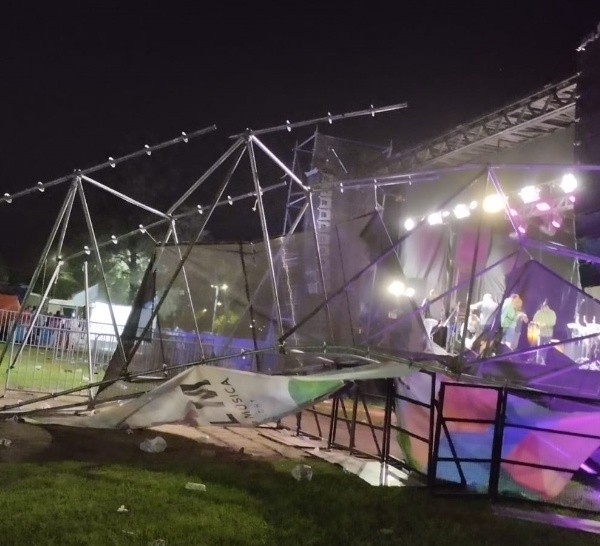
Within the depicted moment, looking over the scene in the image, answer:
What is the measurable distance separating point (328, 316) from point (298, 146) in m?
12.9

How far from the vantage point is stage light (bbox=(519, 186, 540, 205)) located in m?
13.7

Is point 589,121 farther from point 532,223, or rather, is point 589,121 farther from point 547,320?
point 532,223

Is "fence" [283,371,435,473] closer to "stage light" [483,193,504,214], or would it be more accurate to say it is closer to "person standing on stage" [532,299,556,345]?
"person standing on stage" [532,299,556,345]

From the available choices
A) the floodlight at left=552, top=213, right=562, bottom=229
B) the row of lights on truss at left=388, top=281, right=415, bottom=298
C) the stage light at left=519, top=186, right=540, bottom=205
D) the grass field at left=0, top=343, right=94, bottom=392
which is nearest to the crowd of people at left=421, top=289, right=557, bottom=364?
the row of lights on truss at left=388, top=281, right=415, bottom=298

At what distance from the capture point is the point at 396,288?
8.76m

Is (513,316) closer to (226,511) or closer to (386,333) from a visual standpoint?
(386,333)

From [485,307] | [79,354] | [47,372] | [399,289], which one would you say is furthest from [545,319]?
[47,372]

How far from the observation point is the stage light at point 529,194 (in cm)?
1370

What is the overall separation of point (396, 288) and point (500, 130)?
7.31 metres

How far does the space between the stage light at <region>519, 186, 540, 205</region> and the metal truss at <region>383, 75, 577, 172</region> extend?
4.59 ft

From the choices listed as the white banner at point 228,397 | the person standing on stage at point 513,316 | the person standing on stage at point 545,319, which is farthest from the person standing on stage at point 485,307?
the white banner at point 228,397

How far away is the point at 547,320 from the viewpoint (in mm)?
9547

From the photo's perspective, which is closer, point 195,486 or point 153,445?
point 195,486

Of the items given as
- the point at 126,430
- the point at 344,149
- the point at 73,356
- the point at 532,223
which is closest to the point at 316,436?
the point at 126,430
